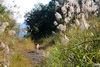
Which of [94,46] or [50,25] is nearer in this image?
[94,46]

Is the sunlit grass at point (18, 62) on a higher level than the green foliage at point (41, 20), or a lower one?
lower

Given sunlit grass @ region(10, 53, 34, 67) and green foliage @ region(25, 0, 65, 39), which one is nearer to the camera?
sunlit grass @ region(10, 53, 34, 67)

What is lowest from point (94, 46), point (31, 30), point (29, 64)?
point (94, 46)

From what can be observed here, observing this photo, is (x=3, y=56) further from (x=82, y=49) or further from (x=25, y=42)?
(x=25, y=42)

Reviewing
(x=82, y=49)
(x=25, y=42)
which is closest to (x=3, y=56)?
(x=82, y=49)

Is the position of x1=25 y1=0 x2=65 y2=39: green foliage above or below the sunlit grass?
above

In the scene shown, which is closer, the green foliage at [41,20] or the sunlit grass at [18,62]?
the sunlit grass at [18,62]

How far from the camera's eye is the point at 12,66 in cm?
468

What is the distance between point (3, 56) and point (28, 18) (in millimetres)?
9165

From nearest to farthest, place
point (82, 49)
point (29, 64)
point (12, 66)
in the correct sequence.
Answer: point (82, 49), point (12, 66), point (29, 64)

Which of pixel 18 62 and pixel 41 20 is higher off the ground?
pixel 41 20

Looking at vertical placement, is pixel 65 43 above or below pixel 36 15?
below

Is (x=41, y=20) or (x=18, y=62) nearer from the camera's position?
(x=18, y=62)

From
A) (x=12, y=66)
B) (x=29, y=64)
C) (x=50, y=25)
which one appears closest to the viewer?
(x=12, y=66)
